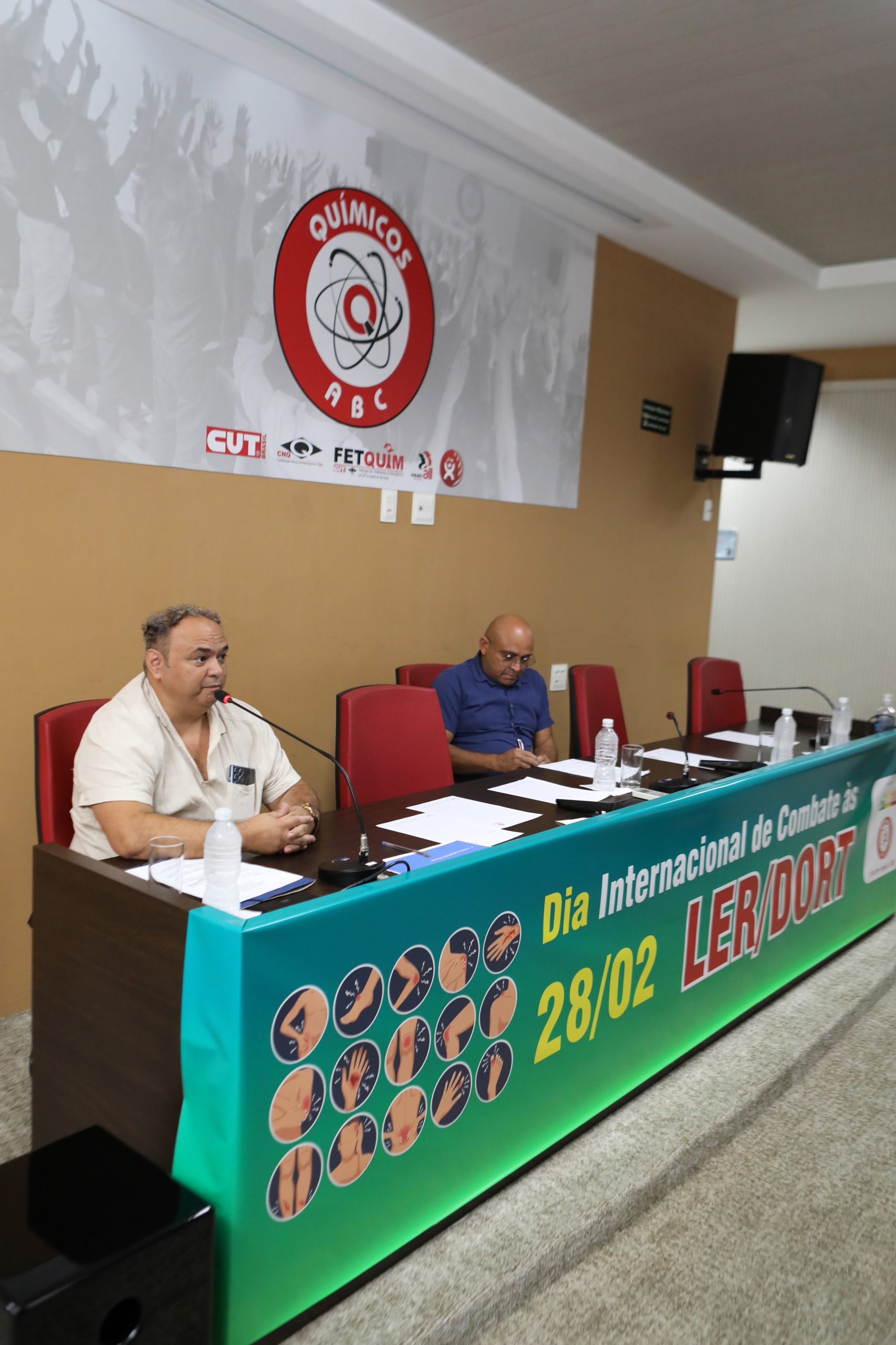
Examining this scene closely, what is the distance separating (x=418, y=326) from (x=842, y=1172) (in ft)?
10.4

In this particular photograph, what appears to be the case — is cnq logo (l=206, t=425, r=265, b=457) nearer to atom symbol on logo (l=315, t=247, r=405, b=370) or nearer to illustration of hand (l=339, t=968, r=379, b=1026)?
atom symbol on logo (l=315, t=247, r=405, b=370)

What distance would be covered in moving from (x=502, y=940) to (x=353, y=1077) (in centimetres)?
42

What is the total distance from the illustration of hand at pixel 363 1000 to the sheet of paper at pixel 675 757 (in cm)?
198

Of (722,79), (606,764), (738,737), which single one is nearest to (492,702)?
(606,764)

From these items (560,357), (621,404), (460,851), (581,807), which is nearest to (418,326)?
(560,357)

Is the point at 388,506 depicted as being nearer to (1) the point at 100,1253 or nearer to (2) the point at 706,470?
(2) the point at 706,470

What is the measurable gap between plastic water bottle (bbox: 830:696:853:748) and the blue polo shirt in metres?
1.18

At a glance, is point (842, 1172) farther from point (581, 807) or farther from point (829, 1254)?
point (581, 807)

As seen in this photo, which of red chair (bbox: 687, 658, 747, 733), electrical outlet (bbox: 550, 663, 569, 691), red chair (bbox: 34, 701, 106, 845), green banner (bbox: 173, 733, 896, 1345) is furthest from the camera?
electrical outlet (bbox: 550, 663, 569, 691)

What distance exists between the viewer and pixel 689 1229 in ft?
6.76

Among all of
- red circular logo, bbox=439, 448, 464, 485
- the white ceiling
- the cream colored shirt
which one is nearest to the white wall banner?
red circular logo, bbox=439, 448, 464, 485

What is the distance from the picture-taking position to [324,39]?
3.15 metres

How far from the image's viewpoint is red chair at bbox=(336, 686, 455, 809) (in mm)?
3051

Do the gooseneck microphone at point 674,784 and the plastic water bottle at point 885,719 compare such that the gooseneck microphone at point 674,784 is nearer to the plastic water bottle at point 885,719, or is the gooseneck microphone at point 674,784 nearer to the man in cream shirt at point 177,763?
the man in cream shirt at point 177,763
